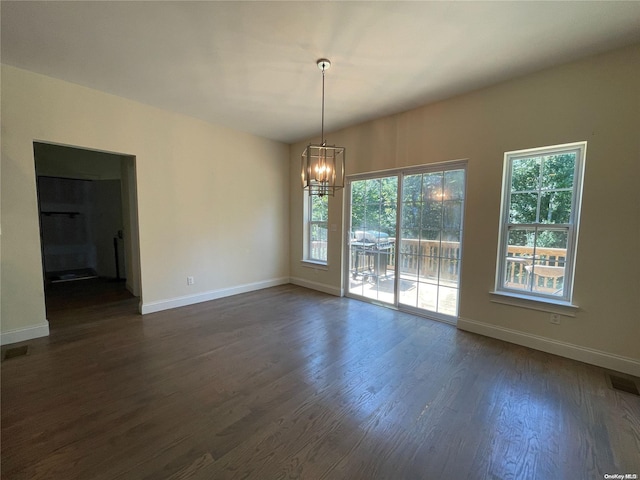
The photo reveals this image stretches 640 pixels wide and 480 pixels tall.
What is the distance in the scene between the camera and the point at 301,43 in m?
2.22

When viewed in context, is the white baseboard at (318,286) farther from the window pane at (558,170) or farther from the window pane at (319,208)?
the window pane at (558,170)

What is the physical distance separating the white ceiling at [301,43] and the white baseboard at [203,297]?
2.78 metres

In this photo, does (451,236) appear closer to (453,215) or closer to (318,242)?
(453,215)

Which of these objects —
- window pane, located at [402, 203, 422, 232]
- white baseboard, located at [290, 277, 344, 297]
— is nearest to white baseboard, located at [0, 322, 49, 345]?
white baseboard, located at [290, 277, 344, 297]

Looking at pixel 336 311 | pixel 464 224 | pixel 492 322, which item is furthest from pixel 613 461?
pixel 336 311

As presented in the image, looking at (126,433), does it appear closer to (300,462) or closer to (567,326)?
(300,462)

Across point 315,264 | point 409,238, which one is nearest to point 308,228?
point 315,264

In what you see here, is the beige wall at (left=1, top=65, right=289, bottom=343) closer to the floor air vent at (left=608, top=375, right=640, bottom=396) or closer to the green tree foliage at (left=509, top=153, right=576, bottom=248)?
the green tree foliage at (left=509, top=153, right=576, bottom=248)

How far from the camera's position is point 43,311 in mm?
2953

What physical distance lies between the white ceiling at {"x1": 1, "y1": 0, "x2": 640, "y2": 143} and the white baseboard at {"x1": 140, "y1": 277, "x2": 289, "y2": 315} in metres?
2.78

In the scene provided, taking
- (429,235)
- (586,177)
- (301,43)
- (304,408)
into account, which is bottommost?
(304,408)

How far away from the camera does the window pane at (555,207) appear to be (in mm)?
2621

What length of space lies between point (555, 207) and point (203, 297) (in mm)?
4754

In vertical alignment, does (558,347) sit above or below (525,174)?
below
